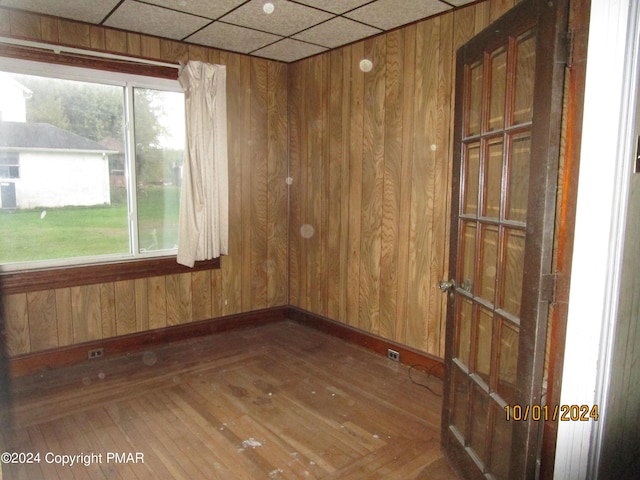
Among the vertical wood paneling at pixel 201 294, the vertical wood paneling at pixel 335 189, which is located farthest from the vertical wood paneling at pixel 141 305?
the vertical wood paneling at pixel 335 189

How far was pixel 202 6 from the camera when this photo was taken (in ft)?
9.45

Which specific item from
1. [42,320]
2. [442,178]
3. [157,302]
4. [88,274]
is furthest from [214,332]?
[442,178]

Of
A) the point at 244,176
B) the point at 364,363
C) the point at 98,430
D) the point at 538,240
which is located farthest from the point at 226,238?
the point at 538,240

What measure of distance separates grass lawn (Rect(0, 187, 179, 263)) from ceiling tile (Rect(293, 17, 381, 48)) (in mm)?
1711

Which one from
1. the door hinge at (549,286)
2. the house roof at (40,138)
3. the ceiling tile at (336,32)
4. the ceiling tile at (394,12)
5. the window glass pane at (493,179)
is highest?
the ceiling tile at (336,32)

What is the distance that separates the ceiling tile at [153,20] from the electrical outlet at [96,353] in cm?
245

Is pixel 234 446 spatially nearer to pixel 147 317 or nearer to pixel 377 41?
pixel 147 317

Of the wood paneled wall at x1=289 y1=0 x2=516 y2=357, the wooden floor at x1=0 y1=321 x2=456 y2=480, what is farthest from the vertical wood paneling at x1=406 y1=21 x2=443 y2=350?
the wooden floor at x1=0 y1=321 x2=456 y2=480

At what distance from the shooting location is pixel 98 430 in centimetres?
247

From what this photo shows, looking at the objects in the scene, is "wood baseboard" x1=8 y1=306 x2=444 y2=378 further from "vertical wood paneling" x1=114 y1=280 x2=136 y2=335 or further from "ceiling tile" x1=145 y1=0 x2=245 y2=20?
"ceiling tile" x1=145 y1=0 x2=245 y2=20

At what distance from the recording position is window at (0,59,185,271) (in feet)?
10.0

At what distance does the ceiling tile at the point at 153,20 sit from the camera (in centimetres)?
294

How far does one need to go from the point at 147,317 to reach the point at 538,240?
10.4 ft

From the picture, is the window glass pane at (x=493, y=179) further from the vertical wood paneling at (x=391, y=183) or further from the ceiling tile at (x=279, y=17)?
the ceiling tile at (x=279, y=17)
